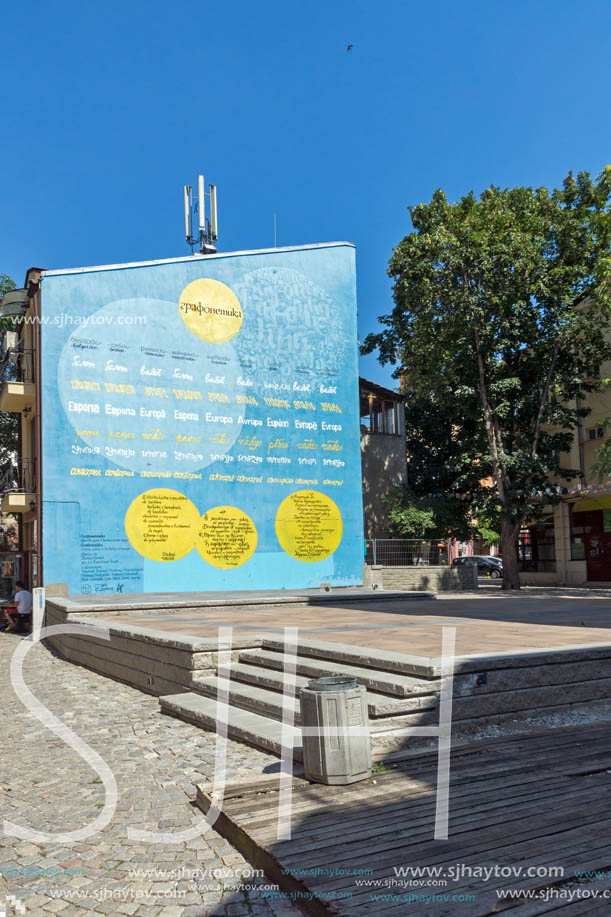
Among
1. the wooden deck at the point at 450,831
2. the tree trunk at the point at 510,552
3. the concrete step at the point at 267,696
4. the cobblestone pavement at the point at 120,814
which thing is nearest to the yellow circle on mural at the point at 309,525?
the tree trunk at the point at 510,552

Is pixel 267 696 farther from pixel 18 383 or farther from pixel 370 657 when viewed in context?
pixel 18 383

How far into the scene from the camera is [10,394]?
20141mm

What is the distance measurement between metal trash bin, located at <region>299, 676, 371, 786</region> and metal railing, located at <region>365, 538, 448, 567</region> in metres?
20.1

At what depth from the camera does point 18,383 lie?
19984 millimetres

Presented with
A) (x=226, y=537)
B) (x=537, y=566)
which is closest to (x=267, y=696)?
(x=226, y=537)

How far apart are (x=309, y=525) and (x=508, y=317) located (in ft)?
32.0

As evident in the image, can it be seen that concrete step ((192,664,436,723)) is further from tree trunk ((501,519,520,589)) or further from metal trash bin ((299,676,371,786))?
tree trunk ((501,519,520,589))

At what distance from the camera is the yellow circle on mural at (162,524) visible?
19.4m

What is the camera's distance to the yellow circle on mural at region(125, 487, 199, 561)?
1936 cm

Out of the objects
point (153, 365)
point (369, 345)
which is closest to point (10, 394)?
point (153, 365)

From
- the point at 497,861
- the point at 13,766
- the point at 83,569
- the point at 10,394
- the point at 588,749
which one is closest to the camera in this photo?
the point at 497,861

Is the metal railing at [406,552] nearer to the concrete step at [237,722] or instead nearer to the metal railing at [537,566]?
the metal railing at [537,566]

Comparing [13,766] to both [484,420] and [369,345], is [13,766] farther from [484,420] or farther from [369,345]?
[369,345]

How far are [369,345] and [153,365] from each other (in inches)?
419
